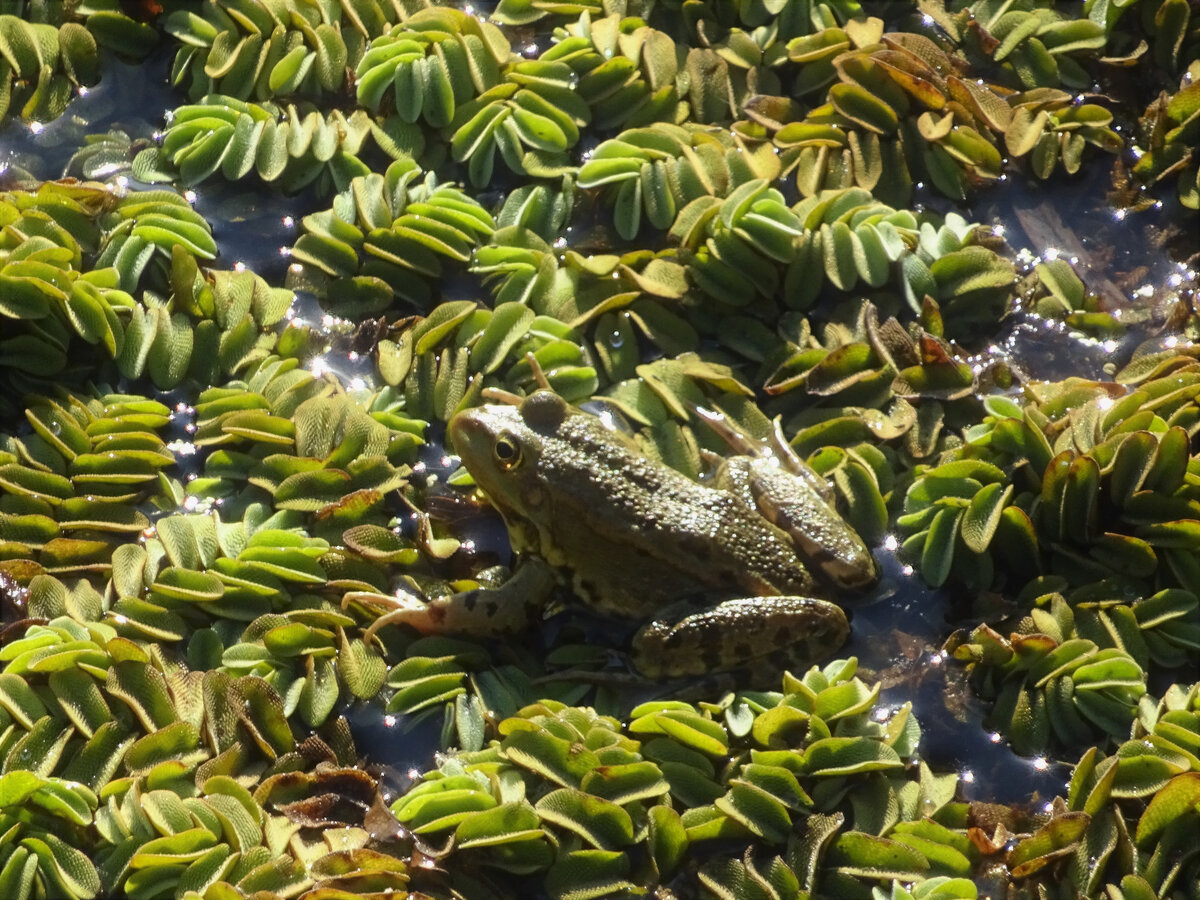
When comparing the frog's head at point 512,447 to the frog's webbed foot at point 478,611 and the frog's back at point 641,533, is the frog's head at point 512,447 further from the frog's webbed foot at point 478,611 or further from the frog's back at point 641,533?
the frog's webbed foot at point 478,611

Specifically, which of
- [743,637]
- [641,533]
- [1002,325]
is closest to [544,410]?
[641,533]

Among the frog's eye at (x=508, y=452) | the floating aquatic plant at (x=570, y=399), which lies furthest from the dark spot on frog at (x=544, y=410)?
the floating aquatic plant at (x=570, y=399)

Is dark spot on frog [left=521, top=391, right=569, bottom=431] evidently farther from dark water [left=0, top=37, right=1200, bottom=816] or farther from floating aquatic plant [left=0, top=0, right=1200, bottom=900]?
dark water [left=0, top=37, right=1200, bottom=816]

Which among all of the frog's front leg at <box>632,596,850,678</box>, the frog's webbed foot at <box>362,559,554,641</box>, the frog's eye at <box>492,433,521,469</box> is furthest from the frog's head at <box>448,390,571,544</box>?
the frog's front leg at <box>632,596,850,678</box>

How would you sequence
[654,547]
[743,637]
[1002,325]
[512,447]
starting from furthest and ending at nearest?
[1002,325], [512,447], [654,547], [743,637]

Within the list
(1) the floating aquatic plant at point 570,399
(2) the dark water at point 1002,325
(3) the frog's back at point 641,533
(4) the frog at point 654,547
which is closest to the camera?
(1) the floating aquatic plant at point 570,399

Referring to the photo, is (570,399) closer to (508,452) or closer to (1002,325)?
(508,452)

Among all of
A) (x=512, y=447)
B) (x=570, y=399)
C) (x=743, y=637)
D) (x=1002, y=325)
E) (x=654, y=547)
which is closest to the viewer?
(x=743, y=637)

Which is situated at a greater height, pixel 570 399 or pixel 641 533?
pixel 570 399
